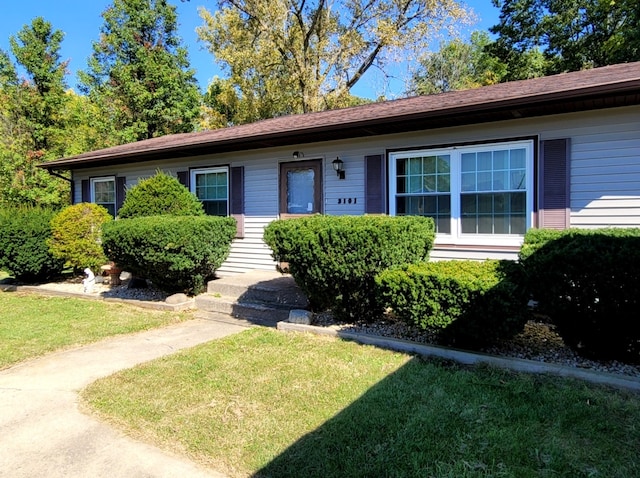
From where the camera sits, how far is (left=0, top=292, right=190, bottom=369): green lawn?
5.05m

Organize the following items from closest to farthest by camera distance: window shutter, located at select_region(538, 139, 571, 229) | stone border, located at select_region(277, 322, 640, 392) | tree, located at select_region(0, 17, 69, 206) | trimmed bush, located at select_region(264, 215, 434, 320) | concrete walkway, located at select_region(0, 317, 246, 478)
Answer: concrete walkway, located at select_region(0, 317, 246, 478)
stone border, located at select_region(277, 322, 640, 392)
trimmed bush, located at select_region(264, 215, 434, 320)
window shutter, located at select_region(538, 139, 571, 229)
tree, located at select_region(0, 17, 69, 206)

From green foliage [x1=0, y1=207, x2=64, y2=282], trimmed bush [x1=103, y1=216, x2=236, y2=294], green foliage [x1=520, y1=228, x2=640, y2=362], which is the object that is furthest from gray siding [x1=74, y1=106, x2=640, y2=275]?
green foliage [x1=0, y1=207, x2=64, y2=282]

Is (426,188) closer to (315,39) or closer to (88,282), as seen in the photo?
(88,282)

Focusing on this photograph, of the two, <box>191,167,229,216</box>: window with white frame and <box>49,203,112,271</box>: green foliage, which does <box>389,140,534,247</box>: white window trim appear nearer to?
<box>191,167,229,216</box>: window with white frame

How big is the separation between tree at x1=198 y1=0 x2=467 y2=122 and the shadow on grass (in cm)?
1706

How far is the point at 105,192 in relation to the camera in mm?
10945

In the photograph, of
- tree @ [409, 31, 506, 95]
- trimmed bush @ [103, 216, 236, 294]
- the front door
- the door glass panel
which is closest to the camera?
trimmed bush @ [103, 216, 236, 294]

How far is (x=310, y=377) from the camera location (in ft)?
12.4

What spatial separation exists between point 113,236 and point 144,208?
104cm

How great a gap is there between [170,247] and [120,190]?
4823 mm

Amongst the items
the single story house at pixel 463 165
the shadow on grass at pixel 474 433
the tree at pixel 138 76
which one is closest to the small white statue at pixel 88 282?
the single story house at pixel 463 165

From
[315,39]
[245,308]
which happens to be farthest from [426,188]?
[315,39]

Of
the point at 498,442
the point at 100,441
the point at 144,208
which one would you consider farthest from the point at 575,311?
the point at 144,208

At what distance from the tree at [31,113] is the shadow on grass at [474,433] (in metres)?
18.4
